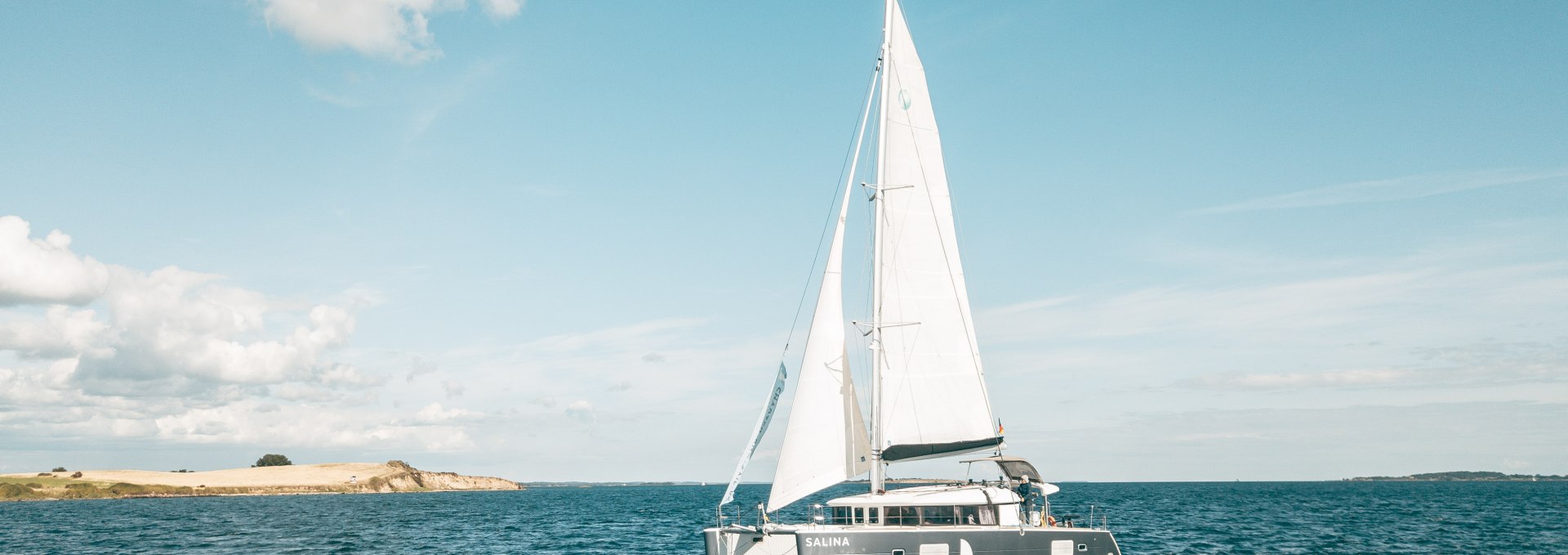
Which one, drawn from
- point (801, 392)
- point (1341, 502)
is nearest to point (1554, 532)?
point (1341, 502)

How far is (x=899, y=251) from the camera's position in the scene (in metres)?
30.5

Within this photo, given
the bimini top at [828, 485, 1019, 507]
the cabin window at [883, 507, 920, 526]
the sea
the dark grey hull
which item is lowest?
the sea

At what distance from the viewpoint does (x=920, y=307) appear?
99.9 feet

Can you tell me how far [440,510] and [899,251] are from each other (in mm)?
75584

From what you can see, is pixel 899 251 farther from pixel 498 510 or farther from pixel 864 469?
pixel 498 510

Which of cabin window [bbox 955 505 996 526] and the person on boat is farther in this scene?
the person on boat

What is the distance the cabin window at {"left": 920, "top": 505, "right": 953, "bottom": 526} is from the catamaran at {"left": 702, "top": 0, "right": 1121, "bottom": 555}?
0.11ft

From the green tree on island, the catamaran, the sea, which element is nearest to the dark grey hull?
the catamaran

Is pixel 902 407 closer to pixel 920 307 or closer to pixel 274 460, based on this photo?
pixel 920 307

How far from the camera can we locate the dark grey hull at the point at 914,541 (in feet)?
84.2

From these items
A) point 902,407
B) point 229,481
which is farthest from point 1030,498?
point 229,481

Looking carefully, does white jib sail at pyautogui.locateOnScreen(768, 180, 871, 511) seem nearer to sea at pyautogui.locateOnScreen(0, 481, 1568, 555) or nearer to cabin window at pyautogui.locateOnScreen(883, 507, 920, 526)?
cabin window at pyautogui.locateOnScreen(883, 507, 920, 526)

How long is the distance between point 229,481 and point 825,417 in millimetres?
144508

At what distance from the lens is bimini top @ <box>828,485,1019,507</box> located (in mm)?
26891
